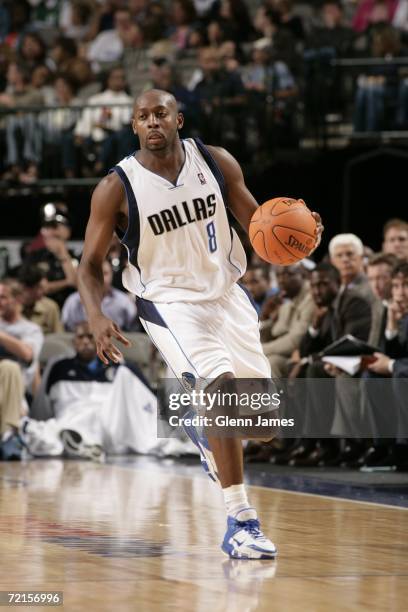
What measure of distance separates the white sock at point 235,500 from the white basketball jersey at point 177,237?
2.64ft

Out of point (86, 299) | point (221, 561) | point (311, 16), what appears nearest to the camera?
point (221, 561)

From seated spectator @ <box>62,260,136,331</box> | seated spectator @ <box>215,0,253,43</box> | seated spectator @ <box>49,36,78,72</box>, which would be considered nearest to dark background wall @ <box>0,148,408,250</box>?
seated spectator @ <box>215,0,253,43</box>

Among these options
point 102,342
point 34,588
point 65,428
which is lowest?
point 65,428

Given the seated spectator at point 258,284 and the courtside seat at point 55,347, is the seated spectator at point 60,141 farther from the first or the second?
the seated spectator at point 258,284

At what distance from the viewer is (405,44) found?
13.7m

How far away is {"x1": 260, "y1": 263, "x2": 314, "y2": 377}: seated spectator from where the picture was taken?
10195mm

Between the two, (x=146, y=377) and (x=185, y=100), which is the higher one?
(x=185, y=100)

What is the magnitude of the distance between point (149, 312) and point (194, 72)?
34.3 ft

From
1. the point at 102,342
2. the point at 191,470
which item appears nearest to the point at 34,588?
the point at 102,342

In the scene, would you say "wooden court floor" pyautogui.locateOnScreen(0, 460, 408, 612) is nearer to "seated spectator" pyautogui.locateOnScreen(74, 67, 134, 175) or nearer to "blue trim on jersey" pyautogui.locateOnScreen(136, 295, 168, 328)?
"blue trim on jersey" pyautogui.locateOnScreen(136, 295, 168, 328)

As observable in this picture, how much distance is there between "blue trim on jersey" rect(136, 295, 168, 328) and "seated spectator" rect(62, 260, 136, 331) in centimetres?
609

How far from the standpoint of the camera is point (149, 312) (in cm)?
559

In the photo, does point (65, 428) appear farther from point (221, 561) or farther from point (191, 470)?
point (221, 561)

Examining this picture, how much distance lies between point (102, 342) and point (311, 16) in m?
11.4
